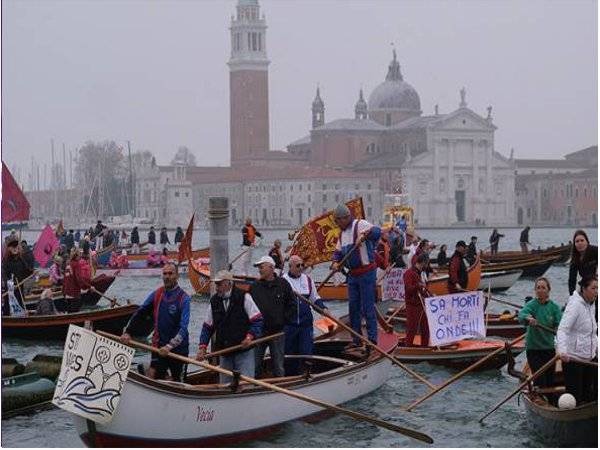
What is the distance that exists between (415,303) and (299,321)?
2196 mm

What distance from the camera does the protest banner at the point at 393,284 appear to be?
16188 mm

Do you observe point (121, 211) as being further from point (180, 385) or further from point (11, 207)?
point (180, 385)

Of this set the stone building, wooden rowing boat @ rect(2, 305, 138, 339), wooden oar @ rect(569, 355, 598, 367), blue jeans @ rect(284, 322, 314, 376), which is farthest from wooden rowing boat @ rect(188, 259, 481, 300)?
the stone building

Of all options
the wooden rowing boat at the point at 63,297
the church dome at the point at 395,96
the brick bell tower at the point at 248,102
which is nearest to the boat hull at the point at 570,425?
the wooden rowing boat at the point at 63,297

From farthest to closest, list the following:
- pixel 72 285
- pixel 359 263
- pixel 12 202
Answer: pixel 72 285 → pixel 12 202 → pixel 359 263

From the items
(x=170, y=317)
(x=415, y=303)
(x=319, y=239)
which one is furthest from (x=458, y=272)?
(x=170, y=317)

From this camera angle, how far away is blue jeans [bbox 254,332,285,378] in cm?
984

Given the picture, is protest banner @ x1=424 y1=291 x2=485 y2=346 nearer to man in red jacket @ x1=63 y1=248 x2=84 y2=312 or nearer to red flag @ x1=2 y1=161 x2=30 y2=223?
red flag @ x1=2 y1=161 x2=30 y2=223

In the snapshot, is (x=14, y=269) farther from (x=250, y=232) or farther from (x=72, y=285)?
(x=250, y=232)

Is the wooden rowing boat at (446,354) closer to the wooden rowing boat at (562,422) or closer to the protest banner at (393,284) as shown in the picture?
the wooden rowing boat at (562,422)

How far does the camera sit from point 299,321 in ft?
34.0

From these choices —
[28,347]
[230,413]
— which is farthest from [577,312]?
[28,347]

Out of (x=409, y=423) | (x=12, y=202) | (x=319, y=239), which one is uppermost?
(x=12, y=202)

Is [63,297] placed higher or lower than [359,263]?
lower
